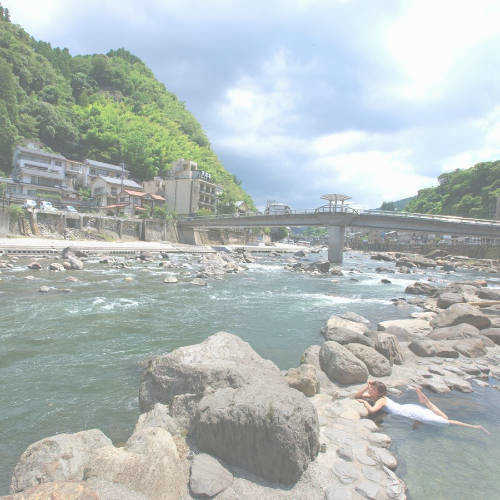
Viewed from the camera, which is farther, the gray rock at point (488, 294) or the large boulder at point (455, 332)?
the gray rock at point (488, 294)

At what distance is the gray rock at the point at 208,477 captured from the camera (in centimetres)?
293

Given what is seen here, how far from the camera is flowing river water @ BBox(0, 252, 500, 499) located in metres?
3.94

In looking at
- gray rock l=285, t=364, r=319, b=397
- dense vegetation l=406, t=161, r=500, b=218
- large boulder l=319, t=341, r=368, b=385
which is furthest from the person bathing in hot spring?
dense vegetation l=406, t=161, r=500, b=218

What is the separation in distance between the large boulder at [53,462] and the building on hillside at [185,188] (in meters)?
60.5

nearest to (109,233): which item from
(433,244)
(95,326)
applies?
(95,326)

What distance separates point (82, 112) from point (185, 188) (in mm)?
34437

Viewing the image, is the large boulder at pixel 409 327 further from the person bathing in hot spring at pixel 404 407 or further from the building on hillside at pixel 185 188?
the building on hillside at pixel 185 188

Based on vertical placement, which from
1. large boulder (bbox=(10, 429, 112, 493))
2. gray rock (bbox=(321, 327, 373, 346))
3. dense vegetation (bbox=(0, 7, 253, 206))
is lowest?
gray rock (bbox=(321, 327, 373, 346))

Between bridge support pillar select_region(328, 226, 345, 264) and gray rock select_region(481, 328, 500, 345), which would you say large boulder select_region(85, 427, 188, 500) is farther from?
bridge support pillar select_region(328, 226, 345, 264)

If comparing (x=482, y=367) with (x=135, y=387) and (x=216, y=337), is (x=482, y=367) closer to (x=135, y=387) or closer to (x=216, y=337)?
(x=216, y=337)

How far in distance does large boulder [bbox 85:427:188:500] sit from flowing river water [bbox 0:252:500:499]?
1.41 meters

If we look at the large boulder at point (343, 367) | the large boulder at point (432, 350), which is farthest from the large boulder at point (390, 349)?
the large boulder at point (343, 367)

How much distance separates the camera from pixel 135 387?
5633mm

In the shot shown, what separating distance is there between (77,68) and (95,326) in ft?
379
